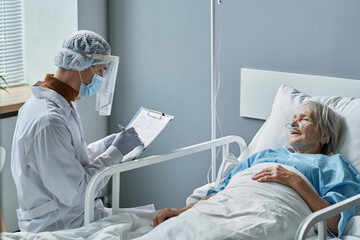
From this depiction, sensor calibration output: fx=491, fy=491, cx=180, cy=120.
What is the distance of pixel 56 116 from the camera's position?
1.96 meters

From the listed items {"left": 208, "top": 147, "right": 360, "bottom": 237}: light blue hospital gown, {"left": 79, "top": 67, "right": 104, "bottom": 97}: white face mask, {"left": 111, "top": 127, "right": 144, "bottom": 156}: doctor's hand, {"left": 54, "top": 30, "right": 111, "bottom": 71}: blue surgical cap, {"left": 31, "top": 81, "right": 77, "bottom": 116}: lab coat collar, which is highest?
{"left": 54, "top": 30, "right": 111, "bottom": 71}: blue surgical cap

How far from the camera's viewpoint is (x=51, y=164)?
1900 mm

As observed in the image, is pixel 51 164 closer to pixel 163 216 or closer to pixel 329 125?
pixel 163 216

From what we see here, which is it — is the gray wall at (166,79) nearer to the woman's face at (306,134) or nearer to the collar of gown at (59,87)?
the woman's face at (306,134)

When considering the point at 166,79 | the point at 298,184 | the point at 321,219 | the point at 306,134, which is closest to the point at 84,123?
the point at 166,79

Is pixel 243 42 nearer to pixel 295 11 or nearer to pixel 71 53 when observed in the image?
pixel 295 11

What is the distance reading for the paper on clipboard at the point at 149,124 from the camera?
2.11 metres

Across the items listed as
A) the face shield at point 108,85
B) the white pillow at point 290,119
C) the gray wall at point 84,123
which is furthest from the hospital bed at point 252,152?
the gray wall at point 84,123

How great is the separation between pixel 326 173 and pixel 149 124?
0.77 metres

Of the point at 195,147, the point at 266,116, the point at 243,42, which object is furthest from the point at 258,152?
the point at 243,42

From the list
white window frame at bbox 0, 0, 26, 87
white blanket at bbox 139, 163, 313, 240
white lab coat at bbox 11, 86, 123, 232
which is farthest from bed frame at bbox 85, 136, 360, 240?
white window frame at bbox 0, 0, 26, 87

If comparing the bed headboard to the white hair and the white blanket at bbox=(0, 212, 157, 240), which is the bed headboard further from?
the white blanket at bbox=(0, 212, 157, 240)

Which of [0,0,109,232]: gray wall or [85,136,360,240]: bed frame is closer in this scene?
[85,136,360,240]: bed frame

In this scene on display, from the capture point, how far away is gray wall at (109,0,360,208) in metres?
2.34
